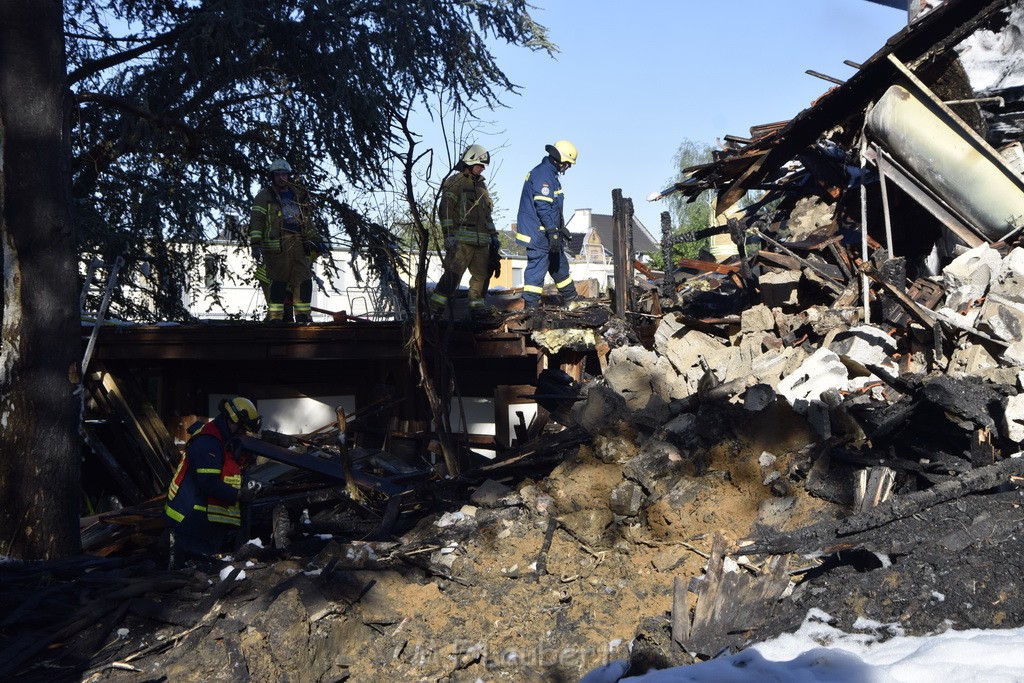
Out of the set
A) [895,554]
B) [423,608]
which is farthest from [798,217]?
[423,608]

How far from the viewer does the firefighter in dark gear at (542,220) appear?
33.3 ft

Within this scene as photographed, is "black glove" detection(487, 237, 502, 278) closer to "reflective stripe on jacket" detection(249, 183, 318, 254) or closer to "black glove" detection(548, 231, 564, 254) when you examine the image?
"black glove" detection(548, 231, 564, 254)

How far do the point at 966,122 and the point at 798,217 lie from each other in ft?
7.03

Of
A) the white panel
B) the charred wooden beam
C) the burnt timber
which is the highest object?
the burnt timber

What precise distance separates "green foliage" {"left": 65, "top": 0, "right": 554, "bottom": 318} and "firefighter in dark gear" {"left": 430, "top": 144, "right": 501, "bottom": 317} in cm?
88

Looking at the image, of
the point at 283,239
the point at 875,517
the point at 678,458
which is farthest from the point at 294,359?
the point at 875,517

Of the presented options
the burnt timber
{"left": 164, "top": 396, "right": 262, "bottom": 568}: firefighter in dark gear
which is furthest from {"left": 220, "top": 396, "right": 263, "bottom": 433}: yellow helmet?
the burnt timber

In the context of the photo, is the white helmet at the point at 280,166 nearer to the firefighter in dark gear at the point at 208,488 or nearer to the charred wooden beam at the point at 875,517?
the firefighter in dark gear at the point at 208,488

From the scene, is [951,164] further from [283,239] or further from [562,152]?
[283,239]

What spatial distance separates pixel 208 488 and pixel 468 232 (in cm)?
432

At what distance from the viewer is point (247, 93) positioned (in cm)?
1086

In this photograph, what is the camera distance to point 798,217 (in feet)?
36.1

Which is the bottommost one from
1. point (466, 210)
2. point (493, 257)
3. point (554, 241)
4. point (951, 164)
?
point (493, 257)

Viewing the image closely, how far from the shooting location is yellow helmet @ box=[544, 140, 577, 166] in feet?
33.6
